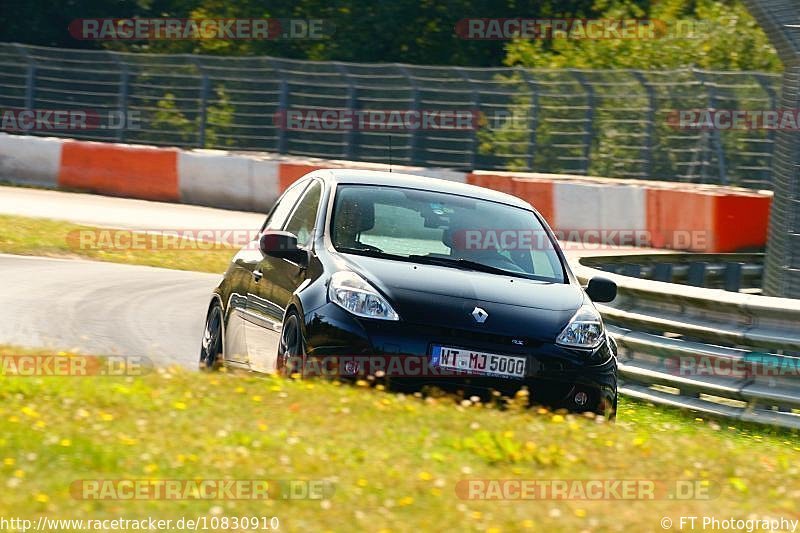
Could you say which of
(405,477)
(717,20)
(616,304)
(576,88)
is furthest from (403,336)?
(717,20)

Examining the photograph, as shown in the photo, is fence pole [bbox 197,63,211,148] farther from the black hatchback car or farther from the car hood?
the car hood

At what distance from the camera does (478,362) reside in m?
8.41

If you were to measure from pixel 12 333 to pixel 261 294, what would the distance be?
3142 mm

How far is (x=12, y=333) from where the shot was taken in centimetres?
1188

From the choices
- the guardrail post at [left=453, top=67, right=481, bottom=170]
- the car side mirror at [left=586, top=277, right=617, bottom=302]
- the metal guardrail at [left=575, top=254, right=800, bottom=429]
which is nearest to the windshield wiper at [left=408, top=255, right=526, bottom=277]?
the car side mirror at [left=586, top=277, right=617, bottom=302]

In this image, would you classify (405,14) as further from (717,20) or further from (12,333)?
(12,333)

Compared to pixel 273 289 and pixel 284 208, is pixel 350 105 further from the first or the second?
pixel 273 289

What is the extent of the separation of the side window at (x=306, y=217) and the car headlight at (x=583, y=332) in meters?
1.67

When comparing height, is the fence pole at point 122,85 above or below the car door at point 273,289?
above

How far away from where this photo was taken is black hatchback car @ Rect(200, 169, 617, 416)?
838 centimetres

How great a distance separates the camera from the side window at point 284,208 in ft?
33.9

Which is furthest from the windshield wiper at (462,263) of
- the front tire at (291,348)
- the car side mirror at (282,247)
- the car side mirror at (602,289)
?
the front tire at (291,348)

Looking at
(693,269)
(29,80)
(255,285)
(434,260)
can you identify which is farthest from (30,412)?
(29,80)

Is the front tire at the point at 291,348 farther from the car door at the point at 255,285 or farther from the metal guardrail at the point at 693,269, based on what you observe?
the metal guardrail at the point at 693,269
